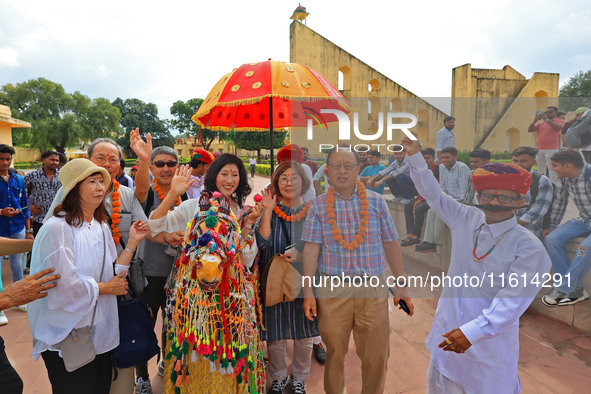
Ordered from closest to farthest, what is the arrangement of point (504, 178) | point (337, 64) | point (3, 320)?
point (504, 178) → point (3, 320) → point (337, 64)

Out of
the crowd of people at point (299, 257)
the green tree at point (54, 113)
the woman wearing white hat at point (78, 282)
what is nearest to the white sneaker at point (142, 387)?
the crowd of people at point (299, 257)

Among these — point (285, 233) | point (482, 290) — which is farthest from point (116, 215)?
point (482, 290)

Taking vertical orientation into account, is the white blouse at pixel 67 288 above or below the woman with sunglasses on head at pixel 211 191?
below

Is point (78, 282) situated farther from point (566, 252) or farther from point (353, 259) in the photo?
point (566, 252)

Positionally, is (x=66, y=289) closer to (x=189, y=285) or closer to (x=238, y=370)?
(x=189, y=285)

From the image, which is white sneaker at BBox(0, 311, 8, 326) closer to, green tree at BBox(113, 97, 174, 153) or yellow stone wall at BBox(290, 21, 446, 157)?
yellow stone wall at BBox(290, 21, 446, 157)

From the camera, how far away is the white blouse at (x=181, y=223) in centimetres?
221

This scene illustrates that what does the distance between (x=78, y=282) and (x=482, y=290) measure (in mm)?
2167

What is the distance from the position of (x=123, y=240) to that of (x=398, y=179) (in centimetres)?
195

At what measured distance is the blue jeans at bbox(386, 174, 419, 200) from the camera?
210 centimetres

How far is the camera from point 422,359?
2.94m

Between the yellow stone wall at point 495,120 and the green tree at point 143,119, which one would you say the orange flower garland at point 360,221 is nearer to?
the yellow stone wall at point 495,120

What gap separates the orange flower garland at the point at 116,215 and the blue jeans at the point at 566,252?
9.57ft

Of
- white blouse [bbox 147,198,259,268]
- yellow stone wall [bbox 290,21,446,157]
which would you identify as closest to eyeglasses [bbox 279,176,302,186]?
white blouse [bbox 147,198,259,268]
